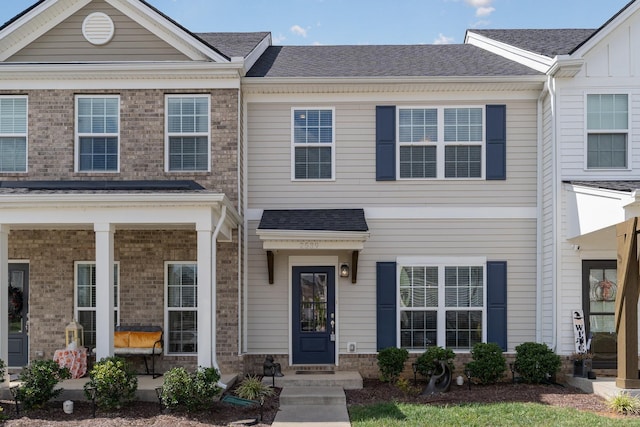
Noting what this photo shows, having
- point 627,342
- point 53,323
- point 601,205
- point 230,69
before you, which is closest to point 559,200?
point 601,205

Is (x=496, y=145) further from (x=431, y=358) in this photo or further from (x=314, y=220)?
(x=431, y=358)

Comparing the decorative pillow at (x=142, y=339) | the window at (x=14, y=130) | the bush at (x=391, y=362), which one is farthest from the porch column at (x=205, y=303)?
the window at (x=14, y=130)

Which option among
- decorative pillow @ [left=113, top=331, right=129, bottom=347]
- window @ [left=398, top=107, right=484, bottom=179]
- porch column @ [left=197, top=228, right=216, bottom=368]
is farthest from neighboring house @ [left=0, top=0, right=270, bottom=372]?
window @ [left=398, top=107, right=484, bottom=179]

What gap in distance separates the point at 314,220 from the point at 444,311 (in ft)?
9.75

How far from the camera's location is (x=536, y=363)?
11477 millimetres

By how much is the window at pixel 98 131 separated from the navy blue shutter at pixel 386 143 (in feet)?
Result: 15.7

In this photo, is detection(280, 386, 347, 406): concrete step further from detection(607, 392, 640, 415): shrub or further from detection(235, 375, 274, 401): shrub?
detection(607, 392, 640, 415): shrub

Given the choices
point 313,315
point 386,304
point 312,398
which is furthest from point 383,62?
point 312,398

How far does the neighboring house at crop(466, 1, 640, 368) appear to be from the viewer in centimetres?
1172

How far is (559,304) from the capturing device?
11.8m

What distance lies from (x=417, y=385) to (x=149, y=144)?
6.43 m

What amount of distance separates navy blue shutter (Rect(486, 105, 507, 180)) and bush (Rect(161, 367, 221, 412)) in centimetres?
642

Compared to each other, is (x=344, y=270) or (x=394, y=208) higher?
(x=394, y=208)

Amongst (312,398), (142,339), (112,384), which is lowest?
(312,398)
